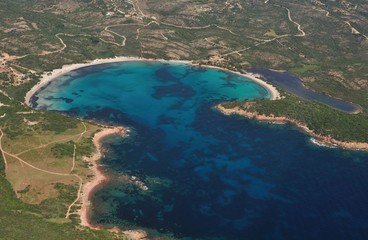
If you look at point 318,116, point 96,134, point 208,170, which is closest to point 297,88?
point 318,116

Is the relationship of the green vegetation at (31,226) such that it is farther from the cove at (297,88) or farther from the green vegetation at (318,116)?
the cove at (297,88)

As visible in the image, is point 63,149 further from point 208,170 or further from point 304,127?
point 304,127

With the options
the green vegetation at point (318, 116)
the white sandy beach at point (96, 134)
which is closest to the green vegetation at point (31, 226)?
the white sandy beach at point (96, 134)

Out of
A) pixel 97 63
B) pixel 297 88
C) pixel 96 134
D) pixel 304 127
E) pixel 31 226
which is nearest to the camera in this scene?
pixel 31 226

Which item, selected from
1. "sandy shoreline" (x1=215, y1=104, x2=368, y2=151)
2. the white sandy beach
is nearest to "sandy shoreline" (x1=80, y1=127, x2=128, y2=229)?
the white sandy beach

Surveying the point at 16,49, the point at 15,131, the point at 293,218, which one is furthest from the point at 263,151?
the point at 16,49

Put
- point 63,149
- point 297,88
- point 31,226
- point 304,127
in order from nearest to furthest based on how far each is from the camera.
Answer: point 31,226, point 63,149, point 304,127, point 297,88
